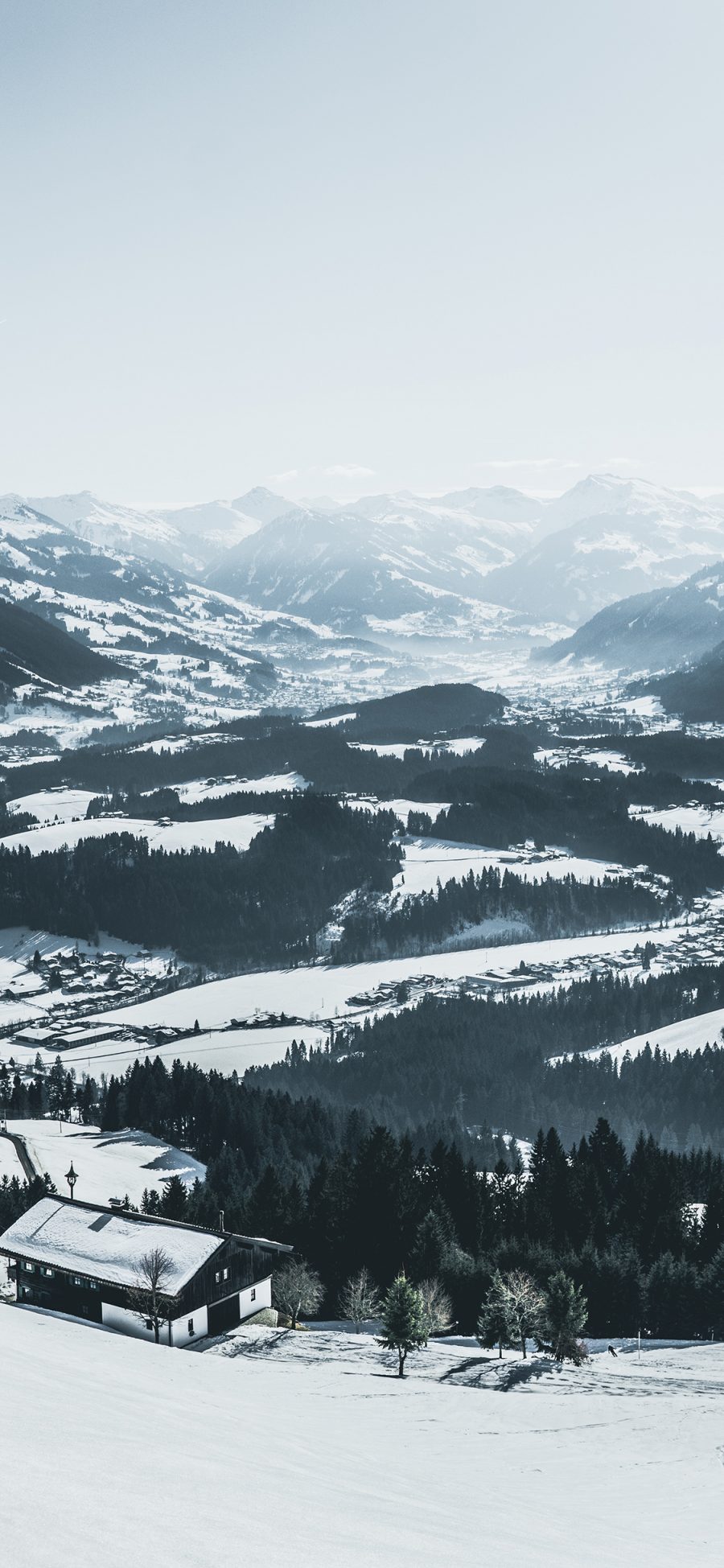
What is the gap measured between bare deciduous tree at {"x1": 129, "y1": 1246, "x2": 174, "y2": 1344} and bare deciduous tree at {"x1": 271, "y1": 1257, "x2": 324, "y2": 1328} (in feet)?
40.9

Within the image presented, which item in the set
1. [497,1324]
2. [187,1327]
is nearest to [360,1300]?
[497,1324]

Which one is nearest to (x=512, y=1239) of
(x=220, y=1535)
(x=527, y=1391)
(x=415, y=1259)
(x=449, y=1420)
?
(x=415, y=1259)

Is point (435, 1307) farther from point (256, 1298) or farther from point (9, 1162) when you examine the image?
point (9, 1162)

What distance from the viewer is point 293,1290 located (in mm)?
88688

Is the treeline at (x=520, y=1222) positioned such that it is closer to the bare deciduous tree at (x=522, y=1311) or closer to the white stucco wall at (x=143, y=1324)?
the bare deciduous tree at (x=522, y=1311)

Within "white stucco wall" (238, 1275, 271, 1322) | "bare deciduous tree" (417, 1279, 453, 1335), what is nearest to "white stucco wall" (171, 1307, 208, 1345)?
"white stucco wall" (238, 1275, 271, 1322)

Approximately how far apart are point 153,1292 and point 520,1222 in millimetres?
40285

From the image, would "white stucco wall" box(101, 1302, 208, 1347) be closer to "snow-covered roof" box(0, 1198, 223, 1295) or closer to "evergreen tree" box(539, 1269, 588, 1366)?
"snow-covered roof" box(0, 1198, 223, 1295)

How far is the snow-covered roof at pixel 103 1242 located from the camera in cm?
7925

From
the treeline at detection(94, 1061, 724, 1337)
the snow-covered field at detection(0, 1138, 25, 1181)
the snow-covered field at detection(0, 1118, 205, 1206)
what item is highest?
the treeline at detection(94, 1061, 724, 1337)

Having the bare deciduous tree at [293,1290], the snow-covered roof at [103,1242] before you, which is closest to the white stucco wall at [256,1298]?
the bare deciduous tree at [293,1290]

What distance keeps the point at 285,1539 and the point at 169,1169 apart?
121706 mm

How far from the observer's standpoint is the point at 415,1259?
96.6 metres

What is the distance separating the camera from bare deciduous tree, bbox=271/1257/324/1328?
291 feet
